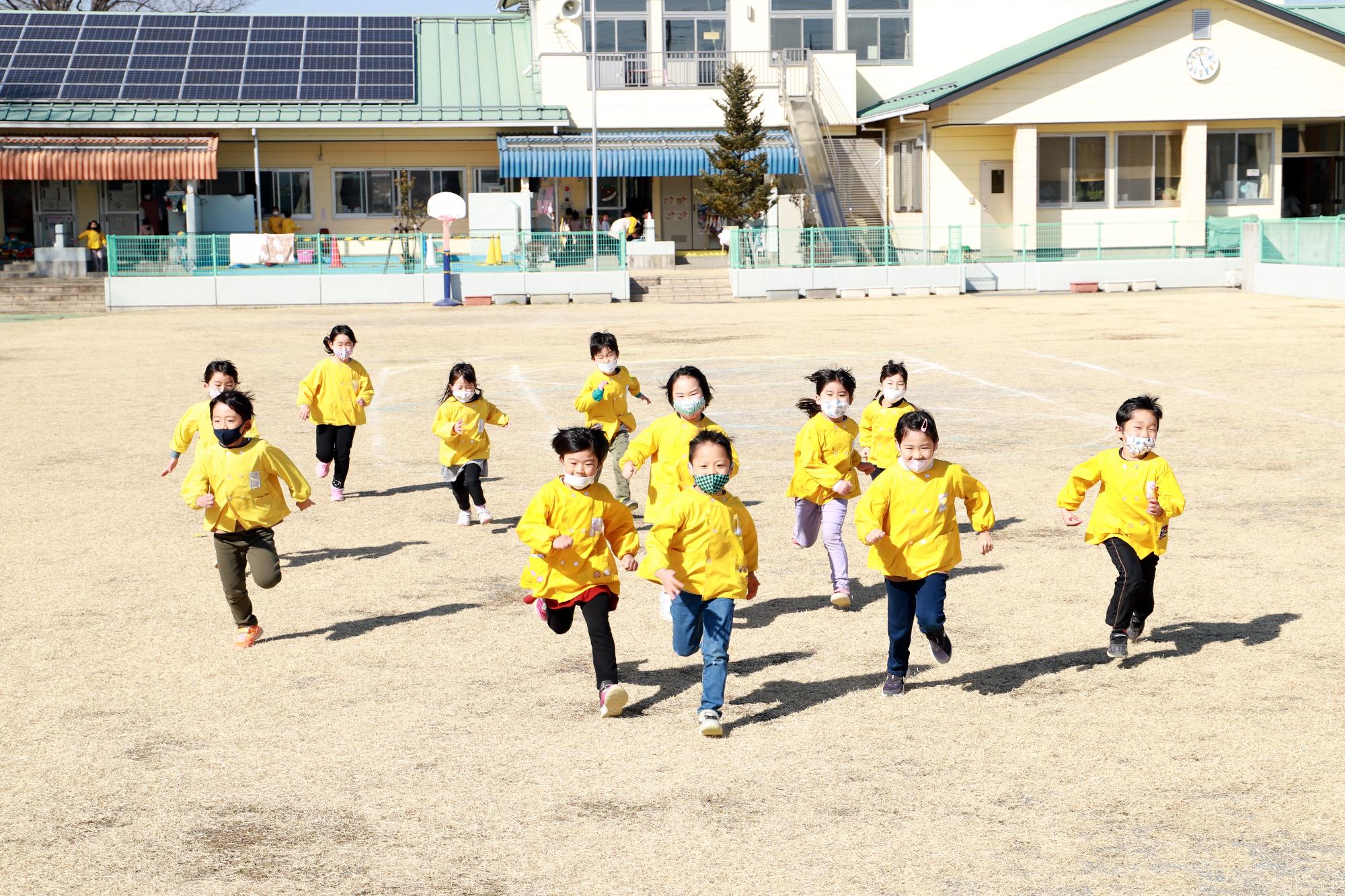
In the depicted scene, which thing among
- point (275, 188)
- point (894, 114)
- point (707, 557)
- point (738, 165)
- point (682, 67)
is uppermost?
point (682, 67)

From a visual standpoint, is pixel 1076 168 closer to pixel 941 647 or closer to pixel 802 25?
pixel 802 25

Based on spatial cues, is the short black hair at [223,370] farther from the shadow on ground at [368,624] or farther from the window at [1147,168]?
the window at [1147,168]

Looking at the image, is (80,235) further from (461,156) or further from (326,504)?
(326,504)

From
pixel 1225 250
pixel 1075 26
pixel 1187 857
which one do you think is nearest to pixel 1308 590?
pixel 1187 857

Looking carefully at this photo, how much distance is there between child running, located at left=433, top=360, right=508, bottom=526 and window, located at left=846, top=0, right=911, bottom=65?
123 ft

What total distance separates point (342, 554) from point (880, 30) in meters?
39.5

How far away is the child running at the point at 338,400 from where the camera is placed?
11.9 m

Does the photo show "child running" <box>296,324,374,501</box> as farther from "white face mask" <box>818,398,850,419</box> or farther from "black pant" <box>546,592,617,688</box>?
"black pant" <box>546,592,617,688</box>

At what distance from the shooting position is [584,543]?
652cm

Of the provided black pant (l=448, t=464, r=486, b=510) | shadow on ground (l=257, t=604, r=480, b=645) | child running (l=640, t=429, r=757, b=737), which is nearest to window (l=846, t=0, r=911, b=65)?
black pant (l=448, t=464, r=486, b=510)

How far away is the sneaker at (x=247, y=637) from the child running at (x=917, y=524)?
3327mm

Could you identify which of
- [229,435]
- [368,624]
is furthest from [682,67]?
[229,435]

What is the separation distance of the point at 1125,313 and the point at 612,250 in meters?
13.0

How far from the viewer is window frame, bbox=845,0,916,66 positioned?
45.8 meters
